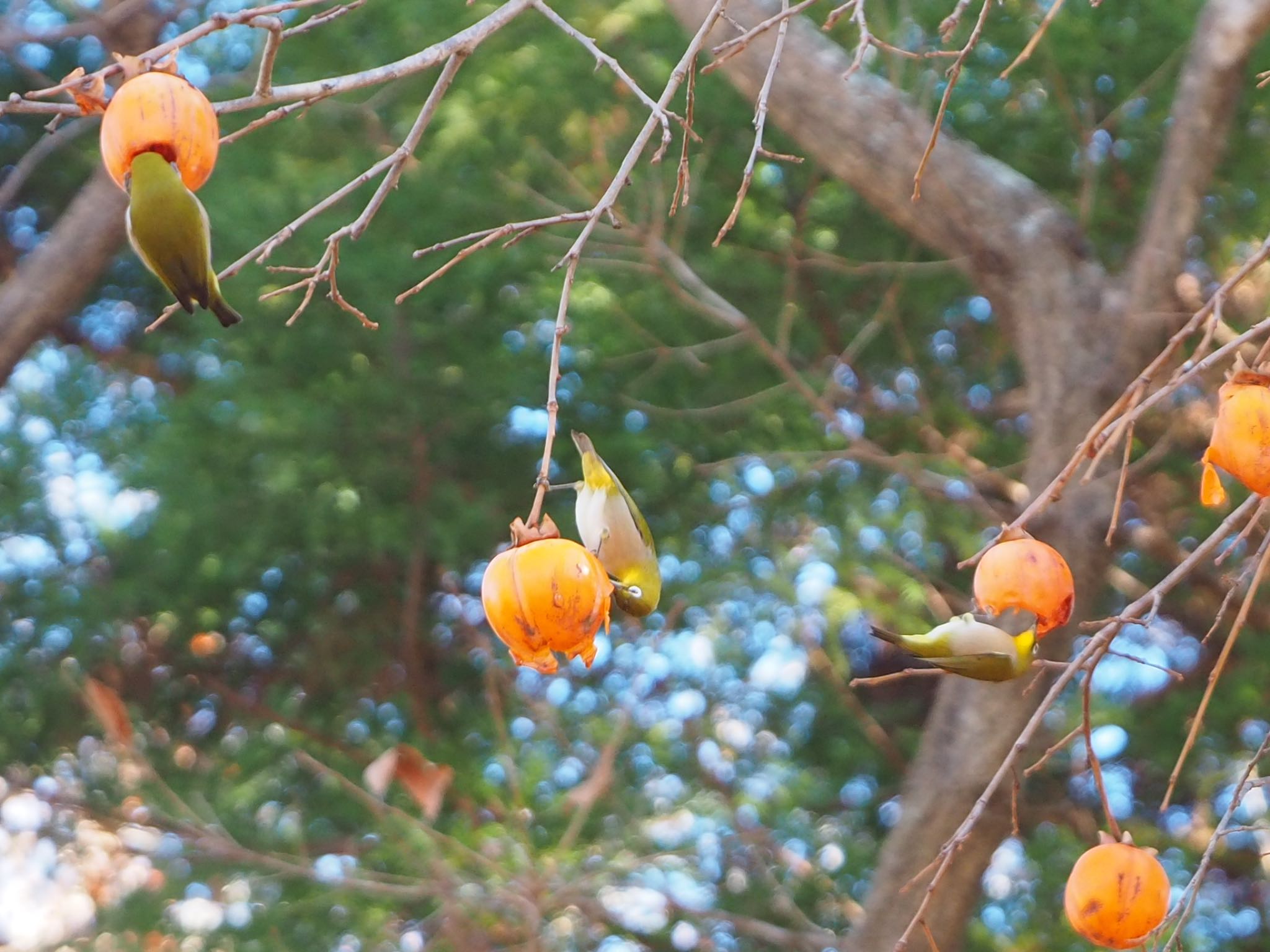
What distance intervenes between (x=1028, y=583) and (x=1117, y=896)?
0.81 feet

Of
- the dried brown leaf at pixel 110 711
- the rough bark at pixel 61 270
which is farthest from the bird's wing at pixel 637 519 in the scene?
the rough bark at pixel 61 270

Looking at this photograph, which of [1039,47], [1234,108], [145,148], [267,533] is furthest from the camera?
[267,533]

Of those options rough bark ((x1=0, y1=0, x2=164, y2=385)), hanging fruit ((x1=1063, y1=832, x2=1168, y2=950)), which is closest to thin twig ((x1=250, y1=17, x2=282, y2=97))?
hanging fruit ((x1=1063, y1=832, x2=1168, y2=950))

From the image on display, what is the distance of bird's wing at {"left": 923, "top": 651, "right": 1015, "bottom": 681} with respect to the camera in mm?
958

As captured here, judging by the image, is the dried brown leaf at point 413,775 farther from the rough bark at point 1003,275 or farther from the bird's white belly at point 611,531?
the bird's white belly at point 611,531

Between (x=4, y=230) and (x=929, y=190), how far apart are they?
3040 mm

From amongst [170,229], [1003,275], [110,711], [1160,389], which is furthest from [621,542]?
[110,711]

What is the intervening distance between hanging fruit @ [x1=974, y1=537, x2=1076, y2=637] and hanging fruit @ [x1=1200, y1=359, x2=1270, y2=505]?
135 millimetres

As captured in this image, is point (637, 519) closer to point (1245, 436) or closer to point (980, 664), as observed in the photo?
point (980, 664)

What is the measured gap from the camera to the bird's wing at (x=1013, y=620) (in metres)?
1.01

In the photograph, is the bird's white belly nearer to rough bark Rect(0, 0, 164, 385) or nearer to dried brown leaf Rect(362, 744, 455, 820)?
dried brown leaf Rect(362, 744, 455, 820)

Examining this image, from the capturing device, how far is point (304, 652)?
3.67m

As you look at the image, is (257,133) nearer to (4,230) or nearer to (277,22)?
(4,230)

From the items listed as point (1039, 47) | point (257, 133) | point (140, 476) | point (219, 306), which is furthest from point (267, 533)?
point (219, 306)
